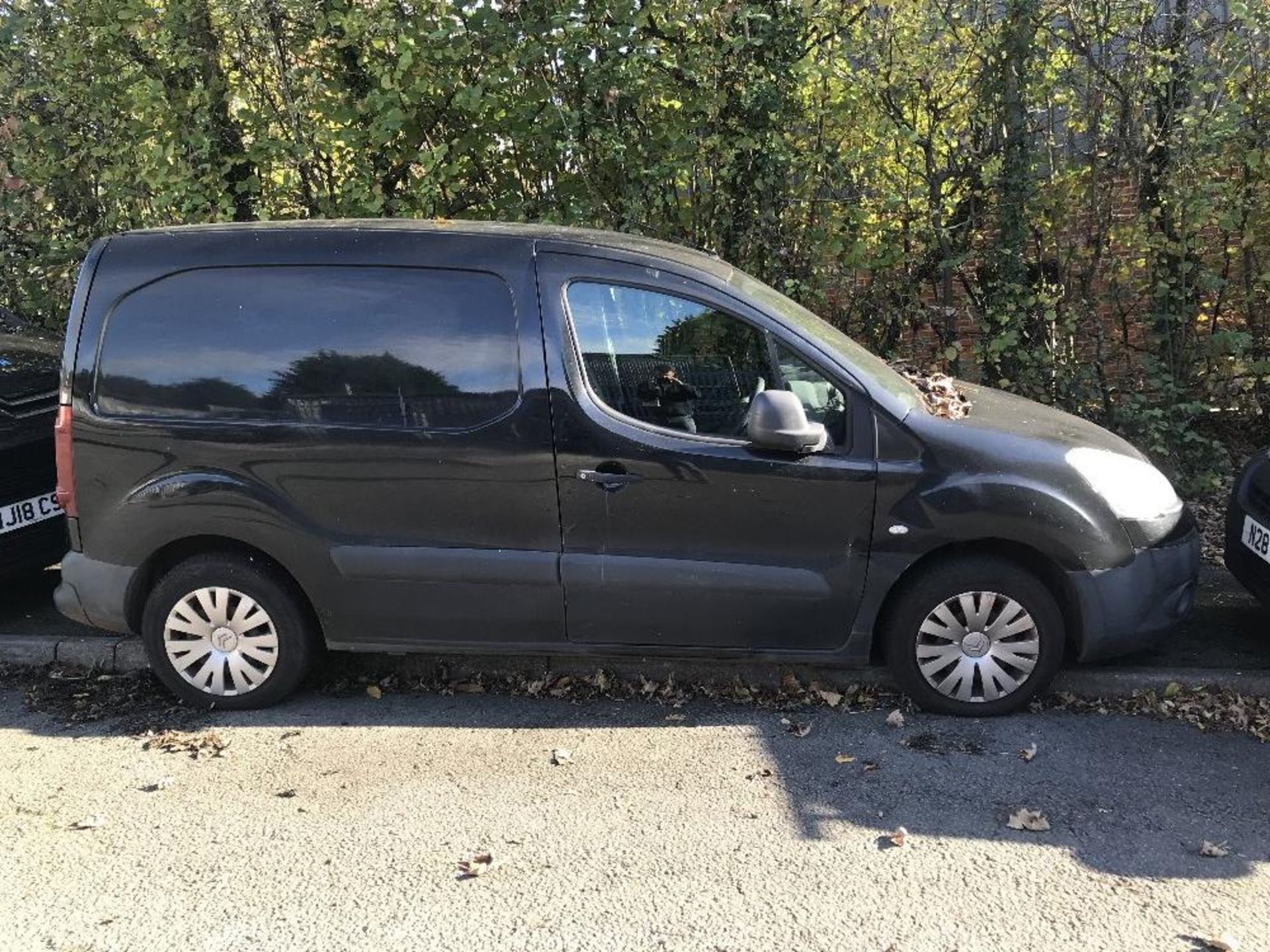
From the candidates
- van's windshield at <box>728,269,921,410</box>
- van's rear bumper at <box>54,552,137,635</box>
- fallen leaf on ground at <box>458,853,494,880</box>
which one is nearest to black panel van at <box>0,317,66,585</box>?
van's rear bumper at <box>54,552,137,635</box>

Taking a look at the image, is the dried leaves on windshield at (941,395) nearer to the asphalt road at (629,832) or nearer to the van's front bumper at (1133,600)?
the van's front bumper at (1133,600)

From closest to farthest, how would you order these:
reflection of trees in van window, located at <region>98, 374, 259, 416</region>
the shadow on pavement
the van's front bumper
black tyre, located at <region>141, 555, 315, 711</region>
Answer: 1. the shadow on pavement
2. the van's front bumper
3. reflection of trees in van window, located at <region>98, 374, 259, 416</region>
4. black tyre, located at <region>141, 555, 315, 711</region>

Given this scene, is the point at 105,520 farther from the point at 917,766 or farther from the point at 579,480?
the point at 917,766

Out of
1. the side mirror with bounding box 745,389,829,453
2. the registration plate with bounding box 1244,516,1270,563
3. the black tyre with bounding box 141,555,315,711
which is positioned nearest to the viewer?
the side mirror with bounding box 745,389,829,453

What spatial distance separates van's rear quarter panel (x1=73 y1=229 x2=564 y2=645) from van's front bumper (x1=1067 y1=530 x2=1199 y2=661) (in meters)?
2.06

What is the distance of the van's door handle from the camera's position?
12.6ft

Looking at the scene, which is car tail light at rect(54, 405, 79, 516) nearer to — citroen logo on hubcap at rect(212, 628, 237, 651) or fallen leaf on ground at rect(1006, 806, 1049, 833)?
citroen logo on hubcap at rect(212, 628, 237, 651)

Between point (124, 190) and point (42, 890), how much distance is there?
5278 mm

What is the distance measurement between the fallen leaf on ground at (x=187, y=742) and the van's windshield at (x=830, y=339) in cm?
274

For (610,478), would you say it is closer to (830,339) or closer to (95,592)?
(830,339)

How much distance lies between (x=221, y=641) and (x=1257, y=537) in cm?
446

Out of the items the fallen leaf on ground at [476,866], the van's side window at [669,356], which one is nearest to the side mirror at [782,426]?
the van's side window at [669,356]

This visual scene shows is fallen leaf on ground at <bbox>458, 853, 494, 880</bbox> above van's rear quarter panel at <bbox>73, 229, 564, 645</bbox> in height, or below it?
below

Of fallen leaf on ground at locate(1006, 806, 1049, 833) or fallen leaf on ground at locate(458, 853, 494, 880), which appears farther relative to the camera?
fallen leaf on ground at locate(1006, 806, 1049, 833)
